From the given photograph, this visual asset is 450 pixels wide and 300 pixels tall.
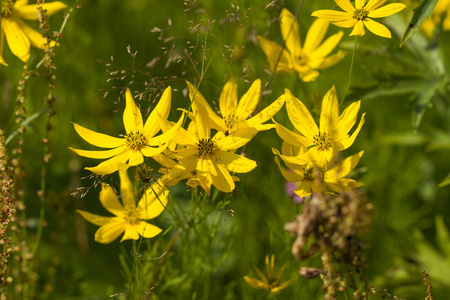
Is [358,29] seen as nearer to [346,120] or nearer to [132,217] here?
[346,120]

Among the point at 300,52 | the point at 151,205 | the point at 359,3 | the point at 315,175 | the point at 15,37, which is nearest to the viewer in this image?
the point at 315,175

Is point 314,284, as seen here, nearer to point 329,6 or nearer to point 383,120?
point 383,120

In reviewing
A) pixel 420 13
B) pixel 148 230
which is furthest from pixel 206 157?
pixel 420 13

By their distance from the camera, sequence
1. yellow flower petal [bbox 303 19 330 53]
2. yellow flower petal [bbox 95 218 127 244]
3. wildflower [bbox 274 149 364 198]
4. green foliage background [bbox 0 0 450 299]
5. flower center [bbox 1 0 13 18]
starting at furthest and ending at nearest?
green foliage background [bbox 0 0 450 299] → yellow flower petal [bbox 303 19 330 53] → flower center [bbox 1 0 13 18] → yellow flower petal [bbox 95 218 127 244] → wildflower [bbox 274 149 364 198]

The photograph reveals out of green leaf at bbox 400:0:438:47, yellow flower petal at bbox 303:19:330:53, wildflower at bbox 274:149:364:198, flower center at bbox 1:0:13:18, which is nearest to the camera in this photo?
wildflower at bbox 274:149:364:198

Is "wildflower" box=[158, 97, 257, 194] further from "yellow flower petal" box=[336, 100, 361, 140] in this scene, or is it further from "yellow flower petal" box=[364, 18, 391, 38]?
"yellow flower petal" box=[364, 18, 391, 38]

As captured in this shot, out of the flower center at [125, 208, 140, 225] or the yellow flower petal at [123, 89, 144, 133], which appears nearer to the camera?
the yellow flower petal at [123, 89, 144, 133]

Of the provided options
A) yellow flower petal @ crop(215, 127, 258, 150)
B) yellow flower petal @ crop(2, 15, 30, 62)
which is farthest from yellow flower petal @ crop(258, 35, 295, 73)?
yellow flower petal @ crop(2, 15, 30, 62)
